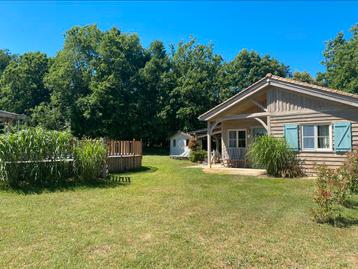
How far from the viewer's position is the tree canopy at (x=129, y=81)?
108 ft

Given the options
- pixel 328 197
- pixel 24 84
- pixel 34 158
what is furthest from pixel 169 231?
pixel 24 84

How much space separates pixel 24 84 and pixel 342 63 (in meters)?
40.7

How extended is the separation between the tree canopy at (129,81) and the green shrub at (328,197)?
25.8 metres

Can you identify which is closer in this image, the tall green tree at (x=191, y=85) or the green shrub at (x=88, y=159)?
the green shrub at (x=88, y=159)

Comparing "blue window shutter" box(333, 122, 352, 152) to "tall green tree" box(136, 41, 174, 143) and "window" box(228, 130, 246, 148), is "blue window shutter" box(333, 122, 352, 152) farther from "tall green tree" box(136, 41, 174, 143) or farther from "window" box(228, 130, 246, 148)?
"tall green tree" box(136, 41, 174, 143)

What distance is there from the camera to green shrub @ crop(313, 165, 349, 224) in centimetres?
→ 566

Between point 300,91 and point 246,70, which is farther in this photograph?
point 246,70

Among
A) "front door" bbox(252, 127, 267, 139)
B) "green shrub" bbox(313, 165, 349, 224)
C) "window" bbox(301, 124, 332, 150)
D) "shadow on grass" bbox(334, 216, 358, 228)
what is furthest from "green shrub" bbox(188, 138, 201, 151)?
"shadow on grass" bbox(334, 216, 358, 228)

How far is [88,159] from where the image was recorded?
33.2 feet

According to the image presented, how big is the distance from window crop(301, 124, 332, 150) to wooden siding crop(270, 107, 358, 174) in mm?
231

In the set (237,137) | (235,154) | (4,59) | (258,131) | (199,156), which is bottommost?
(199,156)

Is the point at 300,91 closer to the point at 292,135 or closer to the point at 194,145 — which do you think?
the point at 292,135

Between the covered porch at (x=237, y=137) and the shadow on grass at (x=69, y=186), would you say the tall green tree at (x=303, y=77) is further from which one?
the shadow on grass at (x=69, y=186)

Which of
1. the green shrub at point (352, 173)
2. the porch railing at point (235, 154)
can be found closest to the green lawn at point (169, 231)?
the green shrub at point (352, 173)
